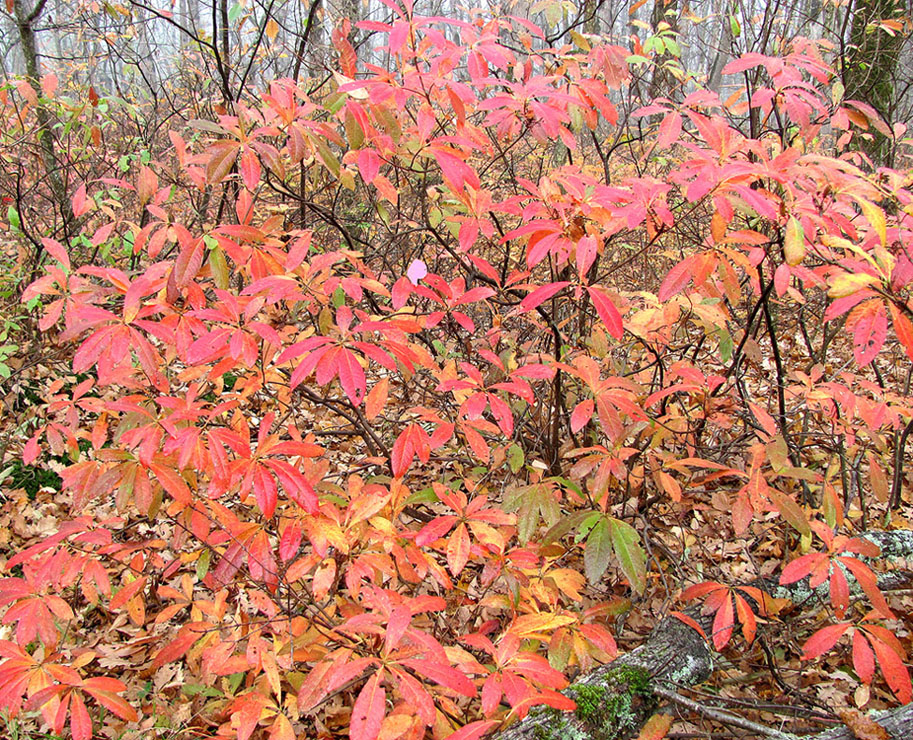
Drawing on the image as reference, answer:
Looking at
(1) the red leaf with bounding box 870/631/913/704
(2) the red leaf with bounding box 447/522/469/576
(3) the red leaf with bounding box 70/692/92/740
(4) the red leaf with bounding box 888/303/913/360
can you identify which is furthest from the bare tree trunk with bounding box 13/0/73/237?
(1) the red leaf with bounding box 870/631/913/704

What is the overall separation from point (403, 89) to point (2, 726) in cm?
289

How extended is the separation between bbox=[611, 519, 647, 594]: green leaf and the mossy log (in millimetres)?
318

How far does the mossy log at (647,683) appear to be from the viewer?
63.7 inches

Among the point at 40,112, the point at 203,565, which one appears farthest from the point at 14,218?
the point at 203,565

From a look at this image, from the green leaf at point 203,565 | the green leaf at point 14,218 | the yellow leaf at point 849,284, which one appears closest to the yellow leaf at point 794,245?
the yellow leaf at point 849,284

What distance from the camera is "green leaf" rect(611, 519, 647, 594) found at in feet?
5.73

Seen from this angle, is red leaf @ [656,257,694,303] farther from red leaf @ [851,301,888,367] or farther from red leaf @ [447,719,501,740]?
red leaf @ [447,719,501,740]

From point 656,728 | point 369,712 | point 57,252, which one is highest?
point 57,252

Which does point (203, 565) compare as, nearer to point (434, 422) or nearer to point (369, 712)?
point (434, 422)

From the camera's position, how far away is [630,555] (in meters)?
1.76

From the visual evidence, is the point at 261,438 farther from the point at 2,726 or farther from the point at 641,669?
the point at 2,726

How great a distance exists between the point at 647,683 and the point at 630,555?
16.7 inches

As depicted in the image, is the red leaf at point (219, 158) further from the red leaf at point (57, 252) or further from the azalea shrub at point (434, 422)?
the red leaf at point (57, 252)

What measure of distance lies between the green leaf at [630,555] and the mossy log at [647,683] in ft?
Answer: 1.04
